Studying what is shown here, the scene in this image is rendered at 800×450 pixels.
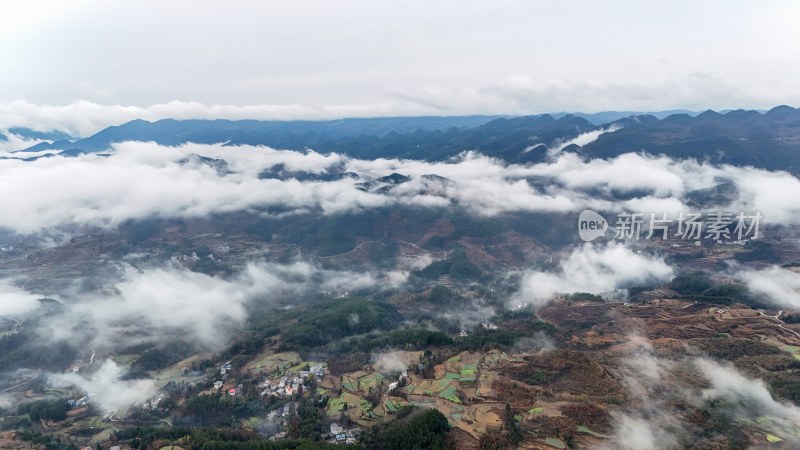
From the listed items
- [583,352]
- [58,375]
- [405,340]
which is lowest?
[58,375]

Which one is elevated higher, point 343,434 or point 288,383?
point 343,434

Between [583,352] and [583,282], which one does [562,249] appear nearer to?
[583,282]

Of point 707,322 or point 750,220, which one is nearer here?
point 707,322

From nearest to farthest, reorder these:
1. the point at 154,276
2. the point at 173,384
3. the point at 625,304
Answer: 1. the point at 173,384
2. the point at 625,304
3. the point at 154,276

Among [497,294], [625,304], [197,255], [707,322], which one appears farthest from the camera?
[197,255]

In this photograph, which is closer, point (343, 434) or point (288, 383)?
point (343, 434)

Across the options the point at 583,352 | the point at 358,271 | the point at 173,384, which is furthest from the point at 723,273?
the point at 173,384
